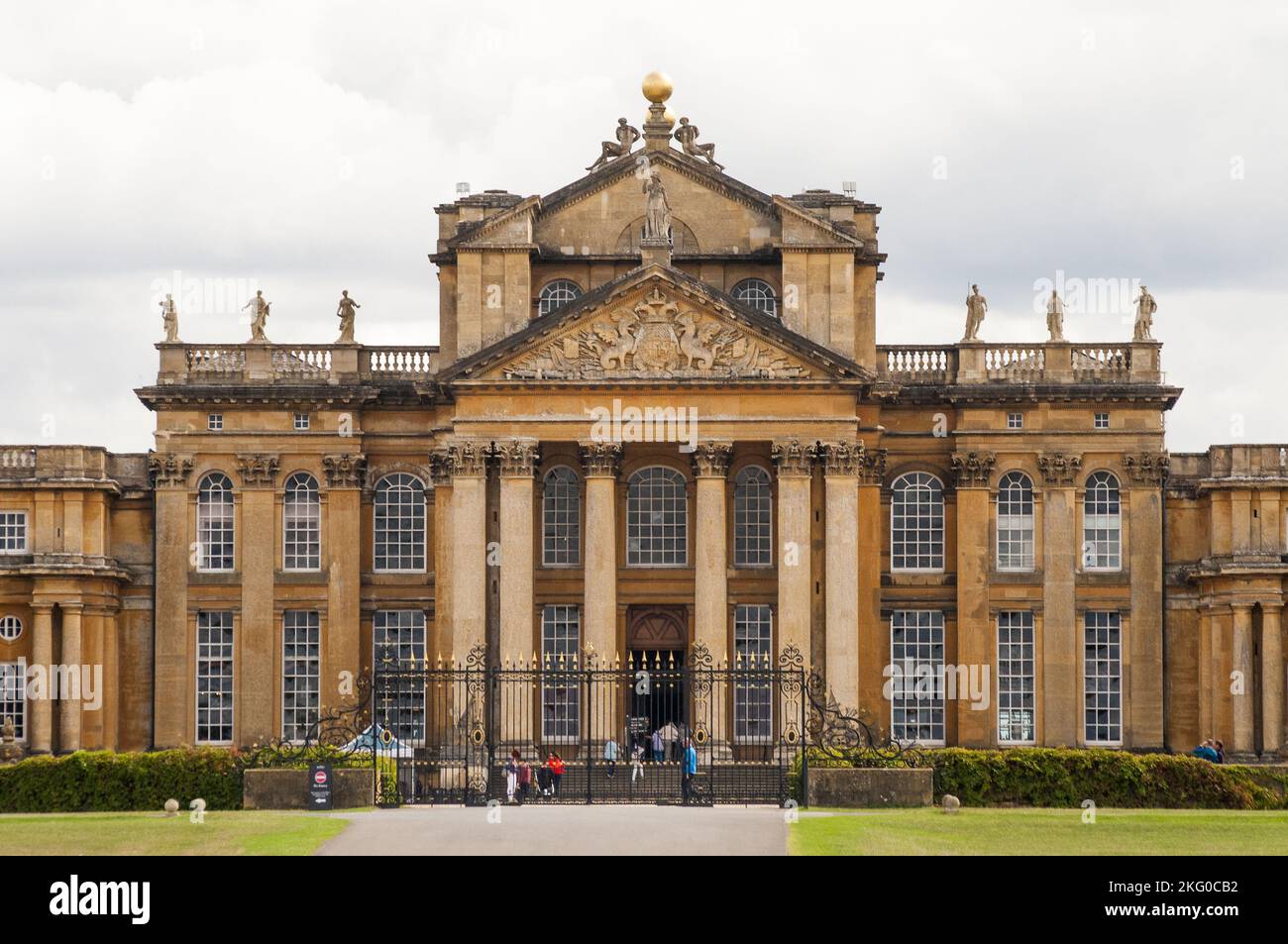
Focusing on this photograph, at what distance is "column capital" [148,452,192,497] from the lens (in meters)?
69.9

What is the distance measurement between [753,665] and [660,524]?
15.7 ft

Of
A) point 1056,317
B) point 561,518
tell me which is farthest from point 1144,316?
point 561,518

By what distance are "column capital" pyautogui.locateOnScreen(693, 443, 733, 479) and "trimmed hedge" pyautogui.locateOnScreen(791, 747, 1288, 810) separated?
15.2 meters

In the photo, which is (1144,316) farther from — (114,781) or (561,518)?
(114,781)

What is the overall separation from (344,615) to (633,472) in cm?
919

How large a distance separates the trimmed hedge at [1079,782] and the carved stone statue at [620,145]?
2457 centimetres

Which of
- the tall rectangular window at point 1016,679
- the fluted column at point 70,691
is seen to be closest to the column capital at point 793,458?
the tall rectangular window at point 1016,679

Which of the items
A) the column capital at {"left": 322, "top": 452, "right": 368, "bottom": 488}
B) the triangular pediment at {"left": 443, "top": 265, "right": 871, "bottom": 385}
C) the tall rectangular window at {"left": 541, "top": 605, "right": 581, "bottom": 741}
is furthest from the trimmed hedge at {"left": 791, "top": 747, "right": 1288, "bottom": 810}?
the column capital at {"left": 322, "top": 452, "right": 368, "bottom": 488}

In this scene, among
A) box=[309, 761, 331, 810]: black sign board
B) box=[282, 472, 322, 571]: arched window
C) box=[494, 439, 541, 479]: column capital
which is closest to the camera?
box=[309, 761, 331, 810]: black sign board

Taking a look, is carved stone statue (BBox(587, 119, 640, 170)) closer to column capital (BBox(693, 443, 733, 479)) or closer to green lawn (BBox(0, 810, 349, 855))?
column capital (BBox(693, 443, 733, 479))

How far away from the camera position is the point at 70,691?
68000 millimetres

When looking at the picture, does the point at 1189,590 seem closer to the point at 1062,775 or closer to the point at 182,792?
the point at 1062,775

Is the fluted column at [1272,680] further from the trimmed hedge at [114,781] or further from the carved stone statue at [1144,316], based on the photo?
the trimmed hedge at [114,781]
